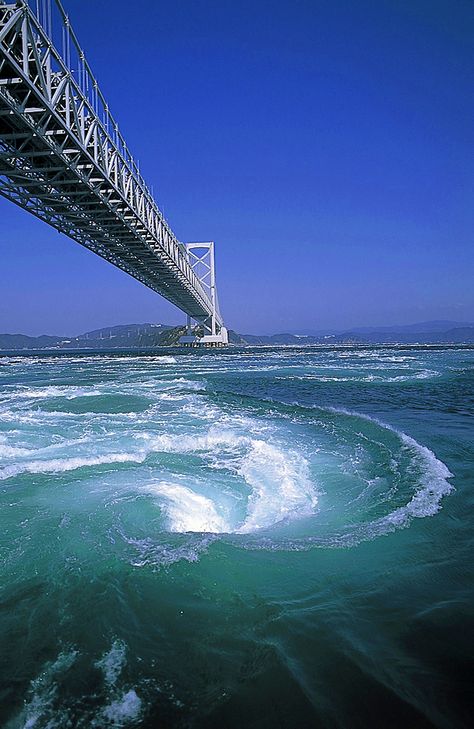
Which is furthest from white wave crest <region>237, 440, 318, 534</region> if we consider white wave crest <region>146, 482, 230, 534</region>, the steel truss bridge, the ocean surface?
the steel truss bridge

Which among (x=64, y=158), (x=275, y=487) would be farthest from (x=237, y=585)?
(x=64, y=158)

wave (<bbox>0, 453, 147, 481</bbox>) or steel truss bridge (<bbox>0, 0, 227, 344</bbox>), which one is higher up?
steel truss bridge (<bbox>0, 0, 227, 344</bbox>)

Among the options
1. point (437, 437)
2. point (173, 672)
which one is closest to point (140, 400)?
point (437, 437)

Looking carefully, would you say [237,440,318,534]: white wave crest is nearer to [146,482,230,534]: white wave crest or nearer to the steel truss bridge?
[146,482,230,534]: white wave crest

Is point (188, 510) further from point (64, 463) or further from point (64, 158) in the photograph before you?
point (64, 158)

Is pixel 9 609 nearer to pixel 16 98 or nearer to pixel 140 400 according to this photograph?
pixel 140 400

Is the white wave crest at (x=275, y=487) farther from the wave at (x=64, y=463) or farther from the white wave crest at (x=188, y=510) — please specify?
the wave at (x=64, y=463)

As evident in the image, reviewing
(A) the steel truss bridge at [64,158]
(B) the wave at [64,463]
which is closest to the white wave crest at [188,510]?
(B) the wave at [64,463]

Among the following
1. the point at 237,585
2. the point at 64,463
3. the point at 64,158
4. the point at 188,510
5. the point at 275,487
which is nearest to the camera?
the point at 237,585
